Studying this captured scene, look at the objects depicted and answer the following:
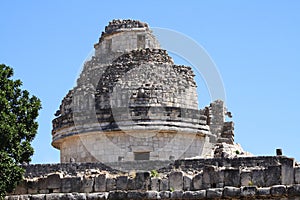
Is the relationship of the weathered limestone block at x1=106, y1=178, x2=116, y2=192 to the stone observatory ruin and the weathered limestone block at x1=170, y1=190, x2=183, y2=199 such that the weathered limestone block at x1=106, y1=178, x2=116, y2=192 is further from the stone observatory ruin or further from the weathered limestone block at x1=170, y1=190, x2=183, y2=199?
the stone observatory ruin

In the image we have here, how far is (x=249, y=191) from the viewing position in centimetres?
1927

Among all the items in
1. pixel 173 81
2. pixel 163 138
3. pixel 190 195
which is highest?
pixel 173 81

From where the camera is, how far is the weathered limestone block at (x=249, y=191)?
757 inches

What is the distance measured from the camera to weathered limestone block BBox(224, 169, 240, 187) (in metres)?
19.6

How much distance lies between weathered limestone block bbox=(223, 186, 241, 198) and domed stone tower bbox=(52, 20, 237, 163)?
1017 centimetres

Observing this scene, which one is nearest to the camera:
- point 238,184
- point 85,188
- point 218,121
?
point 238,184

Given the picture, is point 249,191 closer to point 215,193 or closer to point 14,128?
point 215,193

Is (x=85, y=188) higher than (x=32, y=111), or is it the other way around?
(x=32, y=111)

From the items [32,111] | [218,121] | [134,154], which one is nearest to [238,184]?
[32,111]

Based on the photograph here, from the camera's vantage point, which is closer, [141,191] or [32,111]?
[141,191]

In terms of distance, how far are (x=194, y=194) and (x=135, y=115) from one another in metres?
10.5

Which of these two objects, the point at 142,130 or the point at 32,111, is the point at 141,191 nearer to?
the point at 32,111

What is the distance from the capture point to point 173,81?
1216 inches

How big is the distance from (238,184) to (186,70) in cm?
1216
